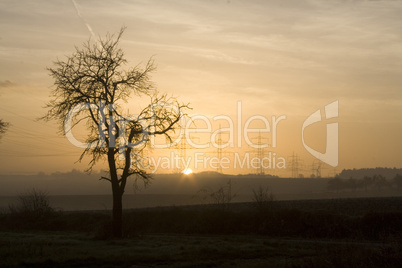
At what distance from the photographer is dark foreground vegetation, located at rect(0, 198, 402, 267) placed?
2131 cm

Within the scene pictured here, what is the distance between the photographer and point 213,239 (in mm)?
34375

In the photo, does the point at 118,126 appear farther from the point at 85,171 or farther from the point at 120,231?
the point at 120,231

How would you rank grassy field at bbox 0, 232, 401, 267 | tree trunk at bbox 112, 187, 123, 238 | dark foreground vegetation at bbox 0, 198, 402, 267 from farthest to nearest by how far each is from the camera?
tree trunk at bbox 112, 187, 123, 238 < dark foreground vegetation at bbox 0, 198, 402, 267 < grassy field at bbox 0, 232, 401, 267

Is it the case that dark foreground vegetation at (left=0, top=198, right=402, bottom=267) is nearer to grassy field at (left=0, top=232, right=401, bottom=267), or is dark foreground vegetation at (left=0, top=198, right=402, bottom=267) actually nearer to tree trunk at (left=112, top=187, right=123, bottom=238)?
grassy field at (left=0, top=232, right=401, bottom=267)

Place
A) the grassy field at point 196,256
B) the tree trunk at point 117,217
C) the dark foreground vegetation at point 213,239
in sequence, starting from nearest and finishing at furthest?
1. the grassy field at point 196,256
2. the dark foreground vegetation at point 213,239
3. the tree trunk at point 117,217

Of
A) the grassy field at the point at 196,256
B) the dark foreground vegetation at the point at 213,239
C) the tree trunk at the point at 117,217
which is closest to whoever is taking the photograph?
the grassy field at the point at 196,256

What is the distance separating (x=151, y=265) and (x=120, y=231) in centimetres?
1402

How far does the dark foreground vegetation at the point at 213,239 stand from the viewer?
21312mm

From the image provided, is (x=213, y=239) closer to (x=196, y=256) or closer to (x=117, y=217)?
(x=117, y=217)

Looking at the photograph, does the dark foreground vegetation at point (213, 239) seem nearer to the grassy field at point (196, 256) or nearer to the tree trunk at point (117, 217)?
the grassy field at point (196, 256)

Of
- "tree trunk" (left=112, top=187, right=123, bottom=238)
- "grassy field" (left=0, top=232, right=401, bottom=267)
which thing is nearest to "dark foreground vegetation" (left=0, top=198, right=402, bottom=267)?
"grassy field" (left=0, top=232, right=401, bottom=267)

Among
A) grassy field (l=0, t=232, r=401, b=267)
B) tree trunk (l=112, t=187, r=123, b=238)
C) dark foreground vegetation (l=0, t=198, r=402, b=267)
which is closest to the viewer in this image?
grassy field (l=0, t=232, r=401, b=267)

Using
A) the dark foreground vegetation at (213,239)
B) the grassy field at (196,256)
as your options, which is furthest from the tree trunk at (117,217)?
the grassy field at (196,256)

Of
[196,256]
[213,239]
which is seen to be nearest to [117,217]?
[213,239]
